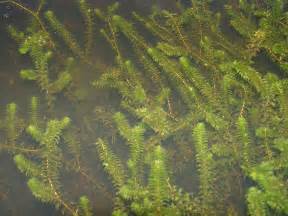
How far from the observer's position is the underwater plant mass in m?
2.45

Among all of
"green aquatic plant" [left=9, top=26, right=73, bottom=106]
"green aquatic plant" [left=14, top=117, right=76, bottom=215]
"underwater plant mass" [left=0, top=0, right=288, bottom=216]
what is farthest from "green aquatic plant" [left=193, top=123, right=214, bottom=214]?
"green aquatic plant" [left=9, top=26, right=73, bottom=106]

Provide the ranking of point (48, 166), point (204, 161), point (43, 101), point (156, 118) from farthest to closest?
point (43, 101) → point (156, 118) → point (48, 166) → point (204, 161)

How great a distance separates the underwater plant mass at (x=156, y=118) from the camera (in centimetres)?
245

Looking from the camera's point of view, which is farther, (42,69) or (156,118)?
(42,69)

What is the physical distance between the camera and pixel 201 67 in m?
3.20

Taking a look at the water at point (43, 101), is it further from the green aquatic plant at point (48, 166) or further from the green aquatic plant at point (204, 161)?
the green aquatic plant at point (204, 161)

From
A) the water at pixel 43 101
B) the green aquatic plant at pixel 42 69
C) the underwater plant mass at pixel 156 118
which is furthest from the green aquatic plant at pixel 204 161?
the green aquatic plant at pixel 42 69

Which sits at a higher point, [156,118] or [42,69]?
[42,69]

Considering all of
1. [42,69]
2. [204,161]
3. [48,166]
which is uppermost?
[42,69]

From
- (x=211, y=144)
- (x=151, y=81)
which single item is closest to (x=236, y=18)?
(x=151, y=81)

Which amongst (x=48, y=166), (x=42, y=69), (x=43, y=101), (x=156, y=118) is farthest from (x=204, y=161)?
(x=43, y=101)

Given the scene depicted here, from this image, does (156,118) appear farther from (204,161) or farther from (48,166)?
(48,166)

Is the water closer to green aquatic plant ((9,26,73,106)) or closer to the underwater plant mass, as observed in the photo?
the underwater plant mass

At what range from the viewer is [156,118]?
2.76m
